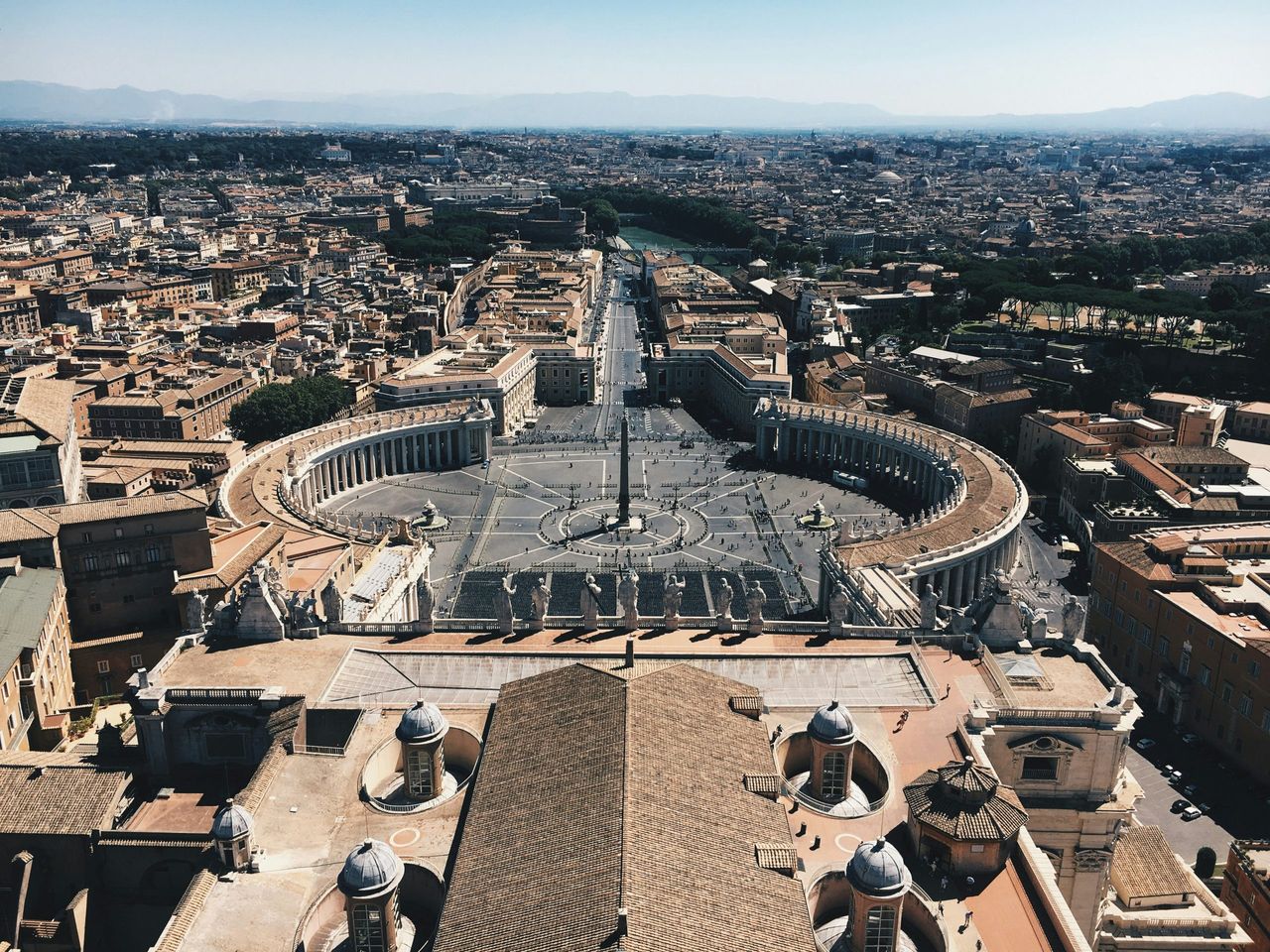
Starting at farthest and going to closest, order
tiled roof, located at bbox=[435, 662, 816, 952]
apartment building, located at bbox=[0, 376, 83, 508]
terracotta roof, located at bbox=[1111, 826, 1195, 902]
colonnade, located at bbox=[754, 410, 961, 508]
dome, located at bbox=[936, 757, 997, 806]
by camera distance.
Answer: colonnade, located at bbox=[754, 410, 961, 508], apartment building, located at bbox=[0, 376, 83, 508], terracotta roof, located at bbox=[1111, 826, 1195, 902], dome, located at bbox=[936, 757, 997, 806], tiled roof, located at bbox=[435, 662, 816, 952]

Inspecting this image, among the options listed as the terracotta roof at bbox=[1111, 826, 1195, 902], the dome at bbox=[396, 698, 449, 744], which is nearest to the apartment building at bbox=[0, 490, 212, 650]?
the dome at bbox=[396, 698, 449, 744]

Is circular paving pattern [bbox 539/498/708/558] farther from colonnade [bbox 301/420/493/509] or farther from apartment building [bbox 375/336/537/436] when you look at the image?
apartment building [bbox 375/336/537/436]

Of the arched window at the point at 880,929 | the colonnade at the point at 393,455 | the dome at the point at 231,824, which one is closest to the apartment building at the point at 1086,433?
the colonnade at the point at 393,455

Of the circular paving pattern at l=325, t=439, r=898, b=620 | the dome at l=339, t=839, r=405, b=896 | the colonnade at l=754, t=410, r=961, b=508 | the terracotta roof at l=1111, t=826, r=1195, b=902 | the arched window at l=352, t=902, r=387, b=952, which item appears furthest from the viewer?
the colonnade at l=754, t=410, r=961, b=508

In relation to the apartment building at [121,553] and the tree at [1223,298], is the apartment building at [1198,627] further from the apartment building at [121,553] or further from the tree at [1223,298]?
the tree at [1223,298]

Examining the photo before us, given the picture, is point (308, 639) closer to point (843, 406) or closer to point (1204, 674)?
point (1204, 674)

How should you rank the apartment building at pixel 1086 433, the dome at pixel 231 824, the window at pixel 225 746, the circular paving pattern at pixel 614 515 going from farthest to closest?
the apartment building at pixel 1086 433 < the circular paving pattern at pixel 614 515 < the window at pixel 225 746 < the dome at pixel 231 824
